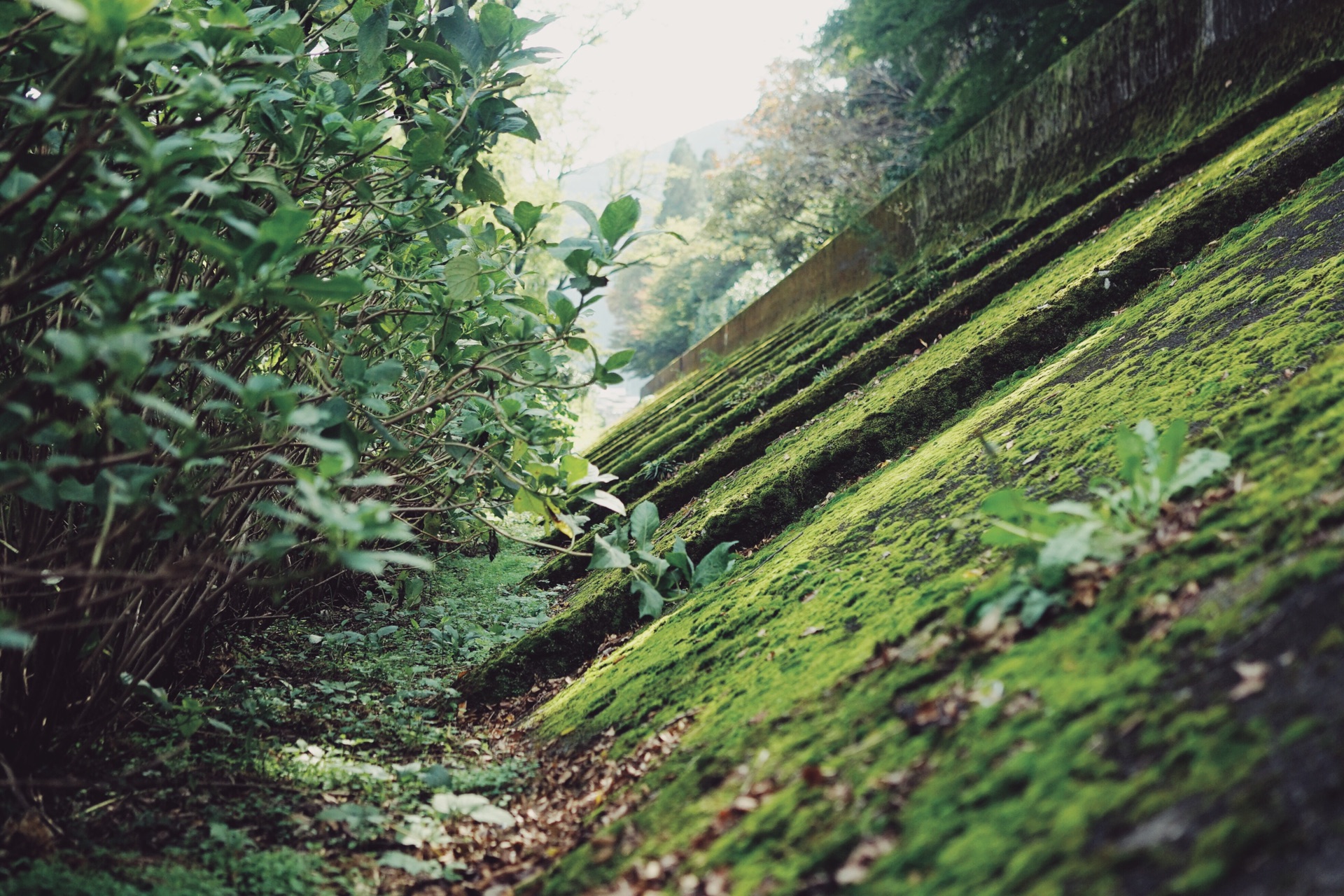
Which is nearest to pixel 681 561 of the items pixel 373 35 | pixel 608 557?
pixel 608 557

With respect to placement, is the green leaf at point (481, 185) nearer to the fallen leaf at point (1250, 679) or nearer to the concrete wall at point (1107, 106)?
the fallen leaf at point (1250, 679)

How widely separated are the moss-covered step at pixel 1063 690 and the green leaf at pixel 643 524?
34cm

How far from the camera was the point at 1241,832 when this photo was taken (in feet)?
2.61

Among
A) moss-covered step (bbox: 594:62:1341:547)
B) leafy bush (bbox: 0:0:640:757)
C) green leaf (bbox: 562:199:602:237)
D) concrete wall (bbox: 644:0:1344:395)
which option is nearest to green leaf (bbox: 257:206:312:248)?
leafy bush (bbox: 0:0:640:757)

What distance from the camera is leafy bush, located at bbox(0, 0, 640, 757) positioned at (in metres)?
1.23

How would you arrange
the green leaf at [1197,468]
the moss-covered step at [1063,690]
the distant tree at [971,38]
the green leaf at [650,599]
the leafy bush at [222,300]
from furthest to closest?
1. the distant tree at [971,38]
2. the green leaf at [650,599]
3. the green leaf at [1197,468]
4. the leafy bush at [222,300]
5. the moss-covered step at [1063,690]

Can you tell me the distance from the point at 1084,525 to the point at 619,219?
1.21 metres

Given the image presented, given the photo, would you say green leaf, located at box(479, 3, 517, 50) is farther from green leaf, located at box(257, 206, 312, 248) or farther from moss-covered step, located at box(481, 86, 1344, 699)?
moss-covered step, located at box(481, 86, 1344, 699)

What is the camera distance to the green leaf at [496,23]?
185 centimetres

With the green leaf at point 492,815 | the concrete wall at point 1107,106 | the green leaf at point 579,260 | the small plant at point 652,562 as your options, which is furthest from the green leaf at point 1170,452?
the concrete wall at point 1107,106

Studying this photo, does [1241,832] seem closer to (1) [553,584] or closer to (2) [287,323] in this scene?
(2) [287,323]

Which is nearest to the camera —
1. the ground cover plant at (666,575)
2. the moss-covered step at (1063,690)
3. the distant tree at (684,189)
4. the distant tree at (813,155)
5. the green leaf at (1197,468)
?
the moss-covered step at (1063,690)

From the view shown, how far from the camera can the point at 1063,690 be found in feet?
3.66

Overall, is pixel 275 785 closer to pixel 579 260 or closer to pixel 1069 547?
pixel 579 260
